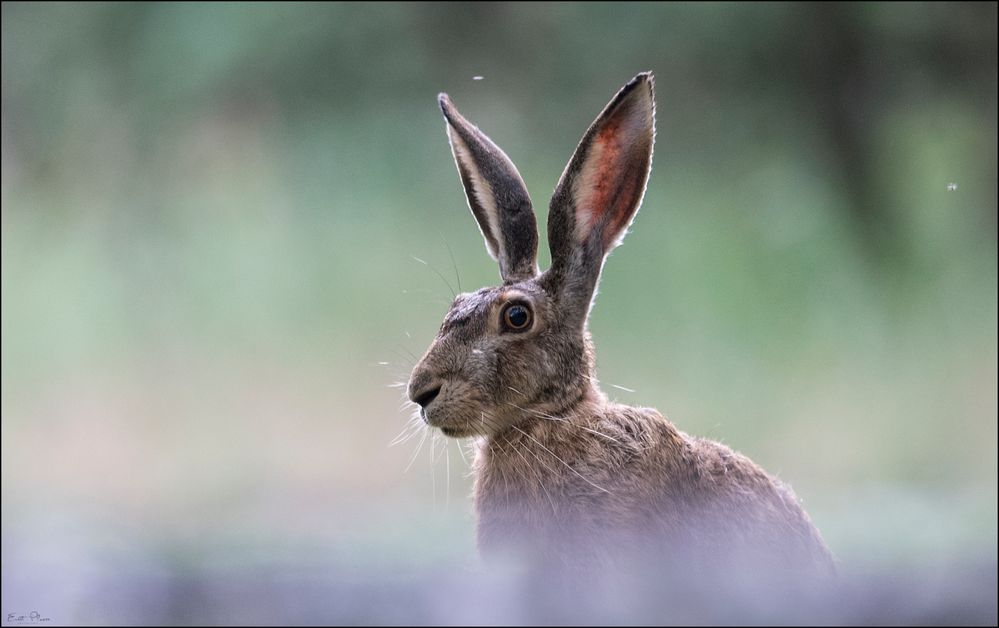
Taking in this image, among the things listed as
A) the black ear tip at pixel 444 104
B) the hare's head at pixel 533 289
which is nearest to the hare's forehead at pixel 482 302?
the hare's head at pixel 533 289

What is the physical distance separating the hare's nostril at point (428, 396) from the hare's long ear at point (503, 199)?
0.22 m

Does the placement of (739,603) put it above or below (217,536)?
below

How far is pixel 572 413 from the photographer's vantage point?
1456 millimetres

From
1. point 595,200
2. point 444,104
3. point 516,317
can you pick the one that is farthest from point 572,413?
point 444,104

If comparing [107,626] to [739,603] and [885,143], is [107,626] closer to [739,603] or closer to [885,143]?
[739,603]

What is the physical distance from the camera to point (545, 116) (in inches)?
114

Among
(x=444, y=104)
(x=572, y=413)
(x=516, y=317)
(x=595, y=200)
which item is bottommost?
(x=572, y=413)

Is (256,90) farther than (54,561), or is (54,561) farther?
(256,90)

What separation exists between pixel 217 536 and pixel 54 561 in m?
0.32

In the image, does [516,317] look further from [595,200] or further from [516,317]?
[595,200]

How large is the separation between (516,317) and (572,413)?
149 millimetres

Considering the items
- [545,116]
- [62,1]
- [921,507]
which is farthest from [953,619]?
[62,1]

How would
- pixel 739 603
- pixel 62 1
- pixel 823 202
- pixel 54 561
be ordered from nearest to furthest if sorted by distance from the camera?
pixel 739 603, pixel 54 561, pixel 823 202, pixel 62 1

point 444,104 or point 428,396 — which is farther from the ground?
point 444,104
